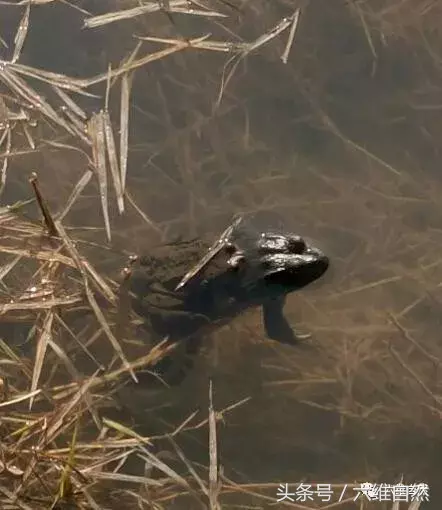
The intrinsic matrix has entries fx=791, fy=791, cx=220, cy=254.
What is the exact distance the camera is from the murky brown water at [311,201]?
3799 millimetres

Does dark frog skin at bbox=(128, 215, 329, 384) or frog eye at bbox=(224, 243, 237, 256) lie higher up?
frog eye at bbox=(224, 243, 237, 256)

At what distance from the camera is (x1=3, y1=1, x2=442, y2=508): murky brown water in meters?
3.80

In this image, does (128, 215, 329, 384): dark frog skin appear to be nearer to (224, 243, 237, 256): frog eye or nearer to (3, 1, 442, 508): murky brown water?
(224, 243, 237, 256): frog eye

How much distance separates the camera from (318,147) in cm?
397

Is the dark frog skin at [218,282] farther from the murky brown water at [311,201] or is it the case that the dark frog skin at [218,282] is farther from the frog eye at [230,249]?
the murky brown water at [311,201]

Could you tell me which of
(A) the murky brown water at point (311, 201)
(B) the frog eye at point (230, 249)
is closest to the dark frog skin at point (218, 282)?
(B) the frog eye at point (230, 249)

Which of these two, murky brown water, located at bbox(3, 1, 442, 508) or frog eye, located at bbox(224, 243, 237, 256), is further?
murky brown water, located at bbox(3, 1, 442, 508)

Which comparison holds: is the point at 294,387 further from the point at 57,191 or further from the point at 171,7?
the point at 171,7

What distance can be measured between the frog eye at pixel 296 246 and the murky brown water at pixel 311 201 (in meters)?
0.22

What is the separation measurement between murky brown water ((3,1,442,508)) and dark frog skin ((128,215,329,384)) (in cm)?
11

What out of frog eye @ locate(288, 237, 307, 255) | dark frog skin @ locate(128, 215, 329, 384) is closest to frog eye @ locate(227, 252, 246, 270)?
dark frog skin @ locate(128, 215, 329, 384)

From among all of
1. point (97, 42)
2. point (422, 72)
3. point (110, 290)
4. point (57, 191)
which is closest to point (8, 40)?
point (97, 42)

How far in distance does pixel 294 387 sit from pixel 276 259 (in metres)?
0.65

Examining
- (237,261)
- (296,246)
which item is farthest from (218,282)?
(296,246)
